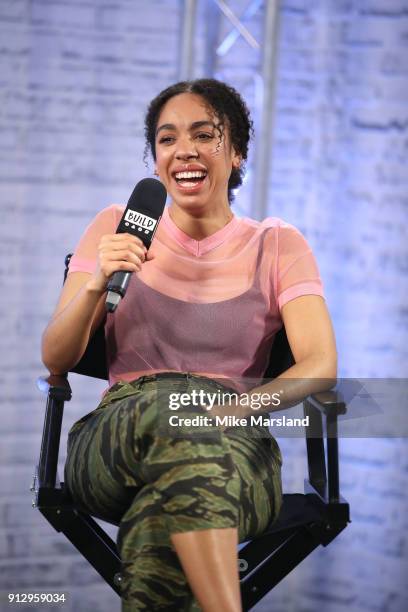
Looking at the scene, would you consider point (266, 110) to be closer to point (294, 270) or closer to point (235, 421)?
point (294, 270)

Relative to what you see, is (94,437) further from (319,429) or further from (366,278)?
(366,278)

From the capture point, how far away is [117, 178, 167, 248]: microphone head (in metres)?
1.59

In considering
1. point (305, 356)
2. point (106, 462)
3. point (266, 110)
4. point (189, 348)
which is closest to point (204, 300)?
point (189, 348)

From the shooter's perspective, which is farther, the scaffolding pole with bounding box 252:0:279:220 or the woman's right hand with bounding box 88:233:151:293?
the scaffolding pole with bounding box 252:0:279:220

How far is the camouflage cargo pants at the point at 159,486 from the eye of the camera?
1407mm

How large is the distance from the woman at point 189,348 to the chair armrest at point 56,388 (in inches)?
1.6

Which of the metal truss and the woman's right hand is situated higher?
the metal truss

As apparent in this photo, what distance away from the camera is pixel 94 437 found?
160cm

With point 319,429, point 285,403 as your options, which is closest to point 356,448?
point 319,429

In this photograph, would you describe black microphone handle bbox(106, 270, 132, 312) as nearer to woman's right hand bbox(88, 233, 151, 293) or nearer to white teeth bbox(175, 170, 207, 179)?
woman's right hand bbox(88, 233, 151, 293)

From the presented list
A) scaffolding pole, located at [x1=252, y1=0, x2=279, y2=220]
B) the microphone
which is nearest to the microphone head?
the microphone

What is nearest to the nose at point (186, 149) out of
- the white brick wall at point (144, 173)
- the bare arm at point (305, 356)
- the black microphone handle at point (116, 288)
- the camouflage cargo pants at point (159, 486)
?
the bare arm at point (305, 356)

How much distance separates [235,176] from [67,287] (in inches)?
21.1

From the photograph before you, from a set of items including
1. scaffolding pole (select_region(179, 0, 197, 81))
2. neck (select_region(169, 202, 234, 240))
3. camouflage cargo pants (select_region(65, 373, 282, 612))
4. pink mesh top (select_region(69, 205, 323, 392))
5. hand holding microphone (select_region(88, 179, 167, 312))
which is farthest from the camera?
scaffolding pole (select_region(179, 0, 197, 81))
